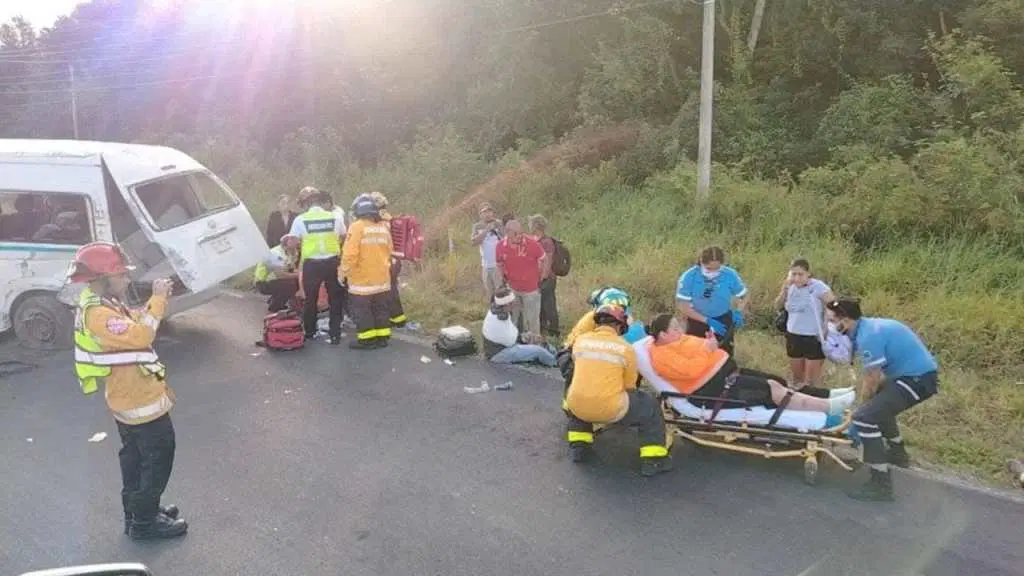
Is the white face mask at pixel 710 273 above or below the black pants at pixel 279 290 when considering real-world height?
above

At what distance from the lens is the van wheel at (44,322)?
915 centimetres

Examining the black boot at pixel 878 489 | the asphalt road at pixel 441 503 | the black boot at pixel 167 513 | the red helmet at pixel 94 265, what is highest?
the red helmet at pixel 94 265

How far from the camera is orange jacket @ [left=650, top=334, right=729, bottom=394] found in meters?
5.95

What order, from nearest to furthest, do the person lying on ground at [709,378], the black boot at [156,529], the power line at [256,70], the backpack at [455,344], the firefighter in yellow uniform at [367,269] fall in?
the black boot at [156,529], the person lying on ground at [709,378], the backpack at [455,344], the firefighter in yellow uniform at [367,269], the power line at [256,70]

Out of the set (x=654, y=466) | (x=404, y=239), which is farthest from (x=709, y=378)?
(x=404, y=239)

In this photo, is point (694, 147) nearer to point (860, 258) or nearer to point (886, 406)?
point (860, 258)

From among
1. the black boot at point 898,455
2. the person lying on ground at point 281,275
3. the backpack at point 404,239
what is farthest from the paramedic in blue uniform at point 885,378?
the person lying on ground at point 281,275

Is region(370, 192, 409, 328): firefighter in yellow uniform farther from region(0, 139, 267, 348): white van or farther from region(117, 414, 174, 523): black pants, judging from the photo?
region(117, 414, 174, 523): black pants

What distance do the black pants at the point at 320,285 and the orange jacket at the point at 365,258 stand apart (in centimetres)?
42

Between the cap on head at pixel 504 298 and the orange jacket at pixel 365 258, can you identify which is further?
the orange jacket at pixel 365 258

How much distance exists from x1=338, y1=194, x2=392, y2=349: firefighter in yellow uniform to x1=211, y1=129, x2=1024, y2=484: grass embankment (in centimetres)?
103

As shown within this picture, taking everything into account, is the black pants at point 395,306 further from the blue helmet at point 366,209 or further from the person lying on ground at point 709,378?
the person lying on ground at point 709,378

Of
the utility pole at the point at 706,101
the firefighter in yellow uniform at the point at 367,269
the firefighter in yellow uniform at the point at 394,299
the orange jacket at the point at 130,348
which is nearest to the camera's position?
the orange jacket at the point at 130,348

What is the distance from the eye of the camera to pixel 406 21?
24.4 meters
